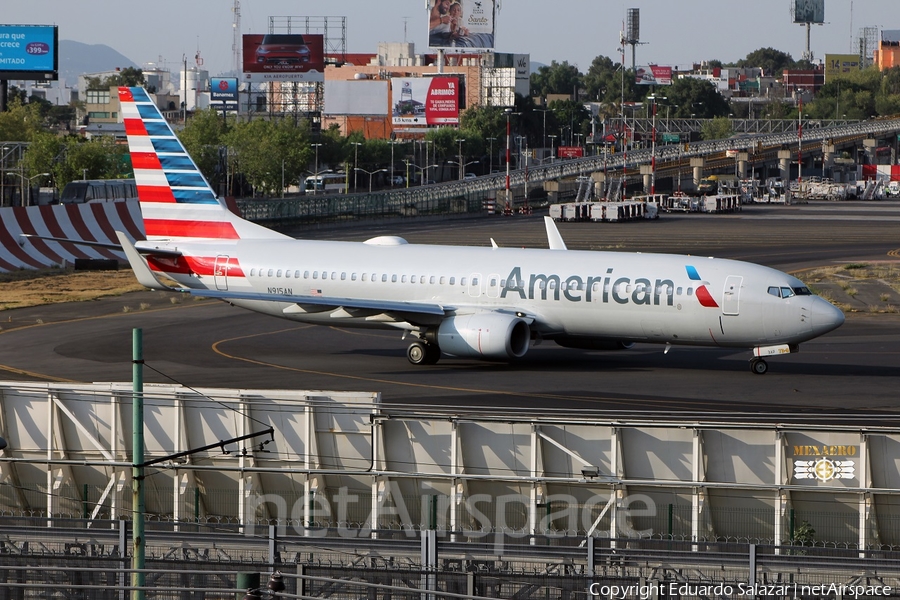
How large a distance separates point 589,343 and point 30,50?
104594 mm

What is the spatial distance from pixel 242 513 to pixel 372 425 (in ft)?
10.8

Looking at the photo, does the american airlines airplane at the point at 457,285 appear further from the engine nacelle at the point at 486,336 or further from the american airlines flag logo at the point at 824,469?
the american airlines flag logo at the point at 824,469

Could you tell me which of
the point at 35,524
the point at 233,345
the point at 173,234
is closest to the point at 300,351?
the point at 233,345

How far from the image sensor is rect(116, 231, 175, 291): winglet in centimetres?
4219

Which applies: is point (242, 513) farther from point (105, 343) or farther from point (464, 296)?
point (105, 343)

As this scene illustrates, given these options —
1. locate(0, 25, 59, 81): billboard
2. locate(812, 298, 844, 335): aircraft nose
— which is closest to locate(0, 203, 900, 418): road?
locate(812, 298, 844, 335): aircraft nose

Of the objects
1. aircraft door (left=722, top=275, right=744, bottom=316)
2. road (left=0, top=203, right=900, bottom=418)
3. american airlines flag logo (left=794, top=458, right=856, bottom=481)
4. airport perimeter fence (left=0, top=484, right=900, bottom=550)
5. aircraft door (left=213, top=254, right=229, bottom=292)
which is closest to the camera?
Answer: airport perimeter fence (left=0, top=484, right=900, bottom=550)

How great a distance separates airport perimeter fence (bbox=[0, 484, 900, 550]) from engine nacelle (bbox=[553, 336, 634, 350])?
19.1m

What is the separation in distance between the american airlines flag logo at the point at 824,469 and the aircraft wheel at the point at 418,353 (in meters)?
20.5

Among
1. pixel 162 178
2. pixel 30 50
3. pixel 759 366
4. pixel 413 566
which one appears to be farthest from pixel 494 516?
pixel 30 50

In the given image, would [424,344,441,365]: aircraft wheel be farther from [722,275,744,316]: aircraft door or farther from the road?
[722,275,744,316]: aircraft door

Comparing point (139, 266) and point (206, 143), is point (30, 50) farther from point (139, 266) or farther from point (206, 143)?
point (139, 266)

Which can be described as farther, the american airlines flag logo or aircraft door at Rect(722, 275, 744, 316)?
aircraft door at Rect(722, 275, 744, 316)

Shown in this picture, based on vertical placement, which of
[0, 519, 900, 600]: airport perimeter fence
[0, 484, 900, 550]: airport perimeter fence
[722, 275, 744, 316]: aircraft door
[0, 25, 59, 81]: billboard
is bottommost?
[0, 484, 900, 550]: airport perimeter fence
